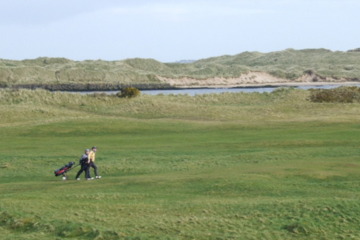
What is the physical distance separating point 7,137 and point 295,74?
151578 mm

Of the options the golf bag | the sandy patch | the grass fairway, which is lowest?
the sandy patch

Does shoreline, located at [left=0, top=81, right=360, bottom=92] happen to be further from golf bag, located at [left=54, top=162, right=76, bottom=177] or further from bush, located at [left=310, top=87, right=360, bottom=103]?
golf bag, located at [left=54, top=162, right=76, bottom=177]

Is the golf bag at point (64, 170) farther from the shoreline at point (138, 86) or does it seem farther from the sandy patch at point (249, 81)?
the sandy patch at point (249, 81)

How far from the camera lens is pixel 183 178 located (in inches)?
1288

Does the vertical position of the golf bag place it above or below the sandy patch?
above

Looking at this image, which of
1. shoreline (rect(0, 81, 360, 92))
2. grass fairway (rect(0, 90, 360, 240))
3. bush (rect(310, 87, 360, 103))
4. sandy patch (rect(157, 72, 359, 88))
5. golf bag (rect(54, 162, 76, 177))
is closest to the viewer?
grass fairway (rect(0, 90, 360, 240))

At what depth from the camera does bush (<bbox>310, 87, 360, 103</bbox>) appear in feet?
285

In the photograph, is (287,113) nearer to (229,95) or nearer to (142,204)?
(229,95)

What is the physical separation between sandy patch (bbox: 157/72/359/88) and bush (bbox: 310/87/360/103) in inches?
3301

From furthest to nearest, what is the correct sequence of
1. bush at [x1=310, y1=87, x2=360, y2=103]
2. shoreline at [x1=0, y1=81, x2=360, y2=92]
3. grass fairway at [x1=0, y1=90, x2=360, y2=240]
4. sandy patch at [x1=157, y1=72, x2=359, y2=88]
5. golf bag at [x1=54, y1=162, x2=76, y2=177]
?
sandy patch at [x1=157, y1=72, x2=359, y2=88] < shoreline at [x1=0, y1=81, x2=360, y2=92] < bush at [x1=310, y1=87, x2=360, y2=103] < golf bag at [x1=54, y1=162, x2=76, y2=177] < grass fairway at [x1=0, y1=90, x2=360, y2=240]

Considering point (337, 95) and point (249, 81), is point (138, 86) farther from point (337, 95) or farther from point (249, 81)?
A: point (337, 95)

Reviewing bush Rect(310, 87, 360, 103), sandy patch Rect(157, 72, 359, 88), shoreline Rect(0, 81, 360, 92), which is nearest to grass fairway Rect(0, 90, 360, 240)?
bush Rect(310, 87, 360, 103)

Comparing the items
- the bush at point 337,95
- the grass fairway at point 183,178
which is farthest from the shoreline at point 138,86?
the grass fairway at point 183,178

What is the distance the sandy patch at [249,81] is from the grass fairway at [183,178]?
10589 centimetres
